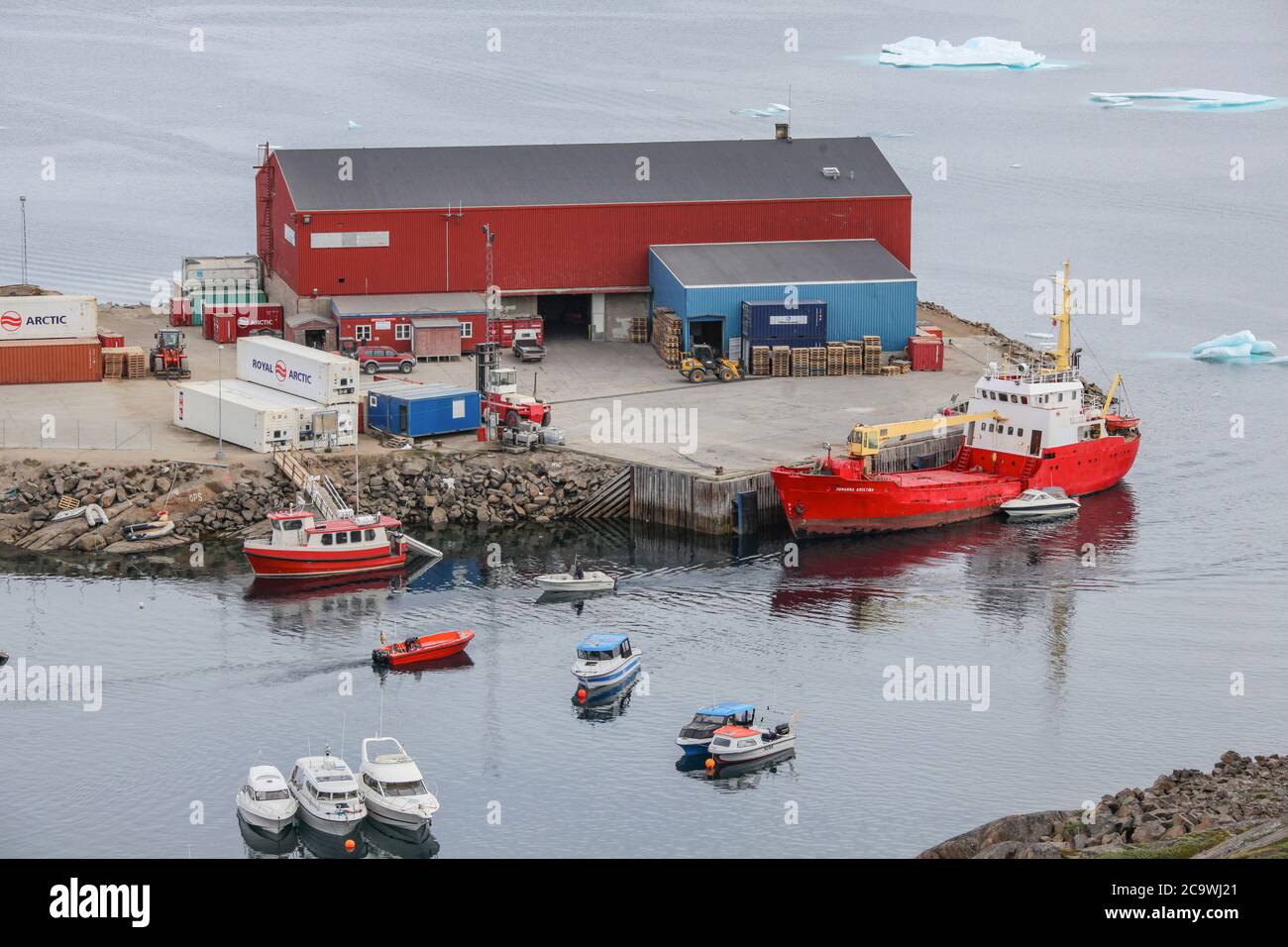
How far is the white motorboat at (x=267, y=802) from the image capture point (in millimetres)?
42906

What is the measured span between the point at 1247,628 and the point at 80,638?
33856 millimetres

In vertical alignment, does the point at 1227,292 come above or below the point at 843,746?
above

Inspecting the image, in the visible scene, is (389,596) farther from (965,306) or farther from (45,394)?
(965,306)

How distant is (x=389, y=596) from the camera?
6009 cm

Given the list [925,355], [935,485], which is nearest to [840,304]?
[925,355]

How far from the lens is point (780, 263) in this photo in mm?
83000

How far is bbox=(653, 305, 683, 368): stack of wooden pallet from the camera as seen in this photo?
3159 inches

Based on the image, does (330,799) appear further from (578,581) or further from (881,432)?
(881,432)

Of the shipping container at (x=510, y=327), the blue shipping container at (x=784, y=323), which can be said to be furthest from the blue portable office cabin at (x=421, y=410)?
the blue shipping container at (x=784, y=323)

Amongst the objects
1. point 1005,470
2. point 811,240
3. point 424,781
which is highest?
point 811,240

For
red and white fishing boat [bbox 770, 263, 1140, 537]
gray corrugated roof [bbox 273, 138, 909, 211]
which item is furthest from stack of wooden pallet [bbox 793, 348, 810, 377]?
gray corrugated roof [bbox 273, 138, 909, 211]

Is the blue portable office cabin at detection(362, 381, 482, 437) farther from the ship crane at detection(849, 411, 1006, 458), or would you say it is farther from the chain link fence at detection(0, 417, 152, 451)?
the ship crane at detection(849, 411, 1006, 458)

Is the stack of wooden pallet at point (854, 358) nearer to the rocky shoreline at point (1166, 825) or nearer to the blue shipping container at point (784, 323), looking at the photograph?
the blue shipping container at point (784, 323)
